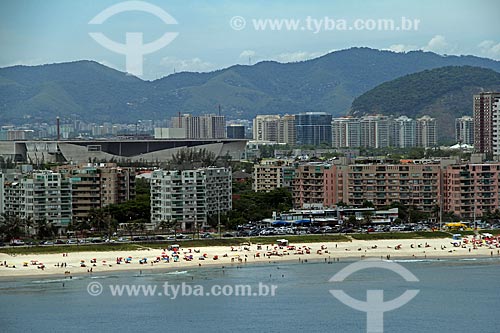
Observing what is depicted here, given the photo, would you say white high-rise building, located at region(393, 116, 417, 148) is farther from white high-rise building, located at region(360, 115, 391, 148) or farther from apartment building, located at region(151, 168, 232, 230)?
apartment building, located at region(151, 168, 232, 230)

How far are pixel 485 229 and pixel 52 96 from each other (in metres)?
141

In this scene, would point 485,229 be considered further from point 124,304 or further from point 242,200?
point 124,304

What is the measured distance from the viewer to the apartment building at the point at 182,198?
35.9 metres

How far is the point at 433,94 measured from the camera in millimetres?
135875

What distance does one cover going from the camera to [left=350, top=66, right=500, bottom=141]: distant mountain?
13025 cm

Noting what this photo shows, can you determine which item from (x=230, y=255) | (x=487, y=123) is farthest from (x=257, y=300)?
(x=487, y=123)

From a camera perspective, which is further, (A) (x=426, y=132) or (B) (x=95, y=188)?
(A) (x=426, y=132)

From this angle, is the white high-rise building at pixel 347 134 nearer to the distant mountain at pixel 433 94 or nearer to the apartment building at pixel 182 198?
the distant mountain at pixel 433 94

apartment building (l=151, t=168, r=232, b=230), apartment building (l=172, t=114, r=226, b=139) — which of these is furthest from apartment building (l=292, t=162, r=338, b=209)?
apartment building (l=172, t=114, r=226, b=139)

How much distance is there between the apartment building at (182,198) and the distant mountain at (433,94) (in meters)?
91.0

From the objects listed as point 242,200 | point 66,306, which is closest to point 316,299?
point 66,306

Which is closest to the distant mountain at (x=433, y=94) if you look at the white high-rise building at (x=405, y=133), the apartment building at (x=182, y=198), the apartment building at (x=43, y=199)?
the white high-rise building at (x=405, y=133)

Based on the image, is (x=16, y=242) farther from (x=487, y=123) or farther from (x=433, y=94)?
(x=433, y=94)

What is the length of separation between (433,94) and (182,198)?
103m
